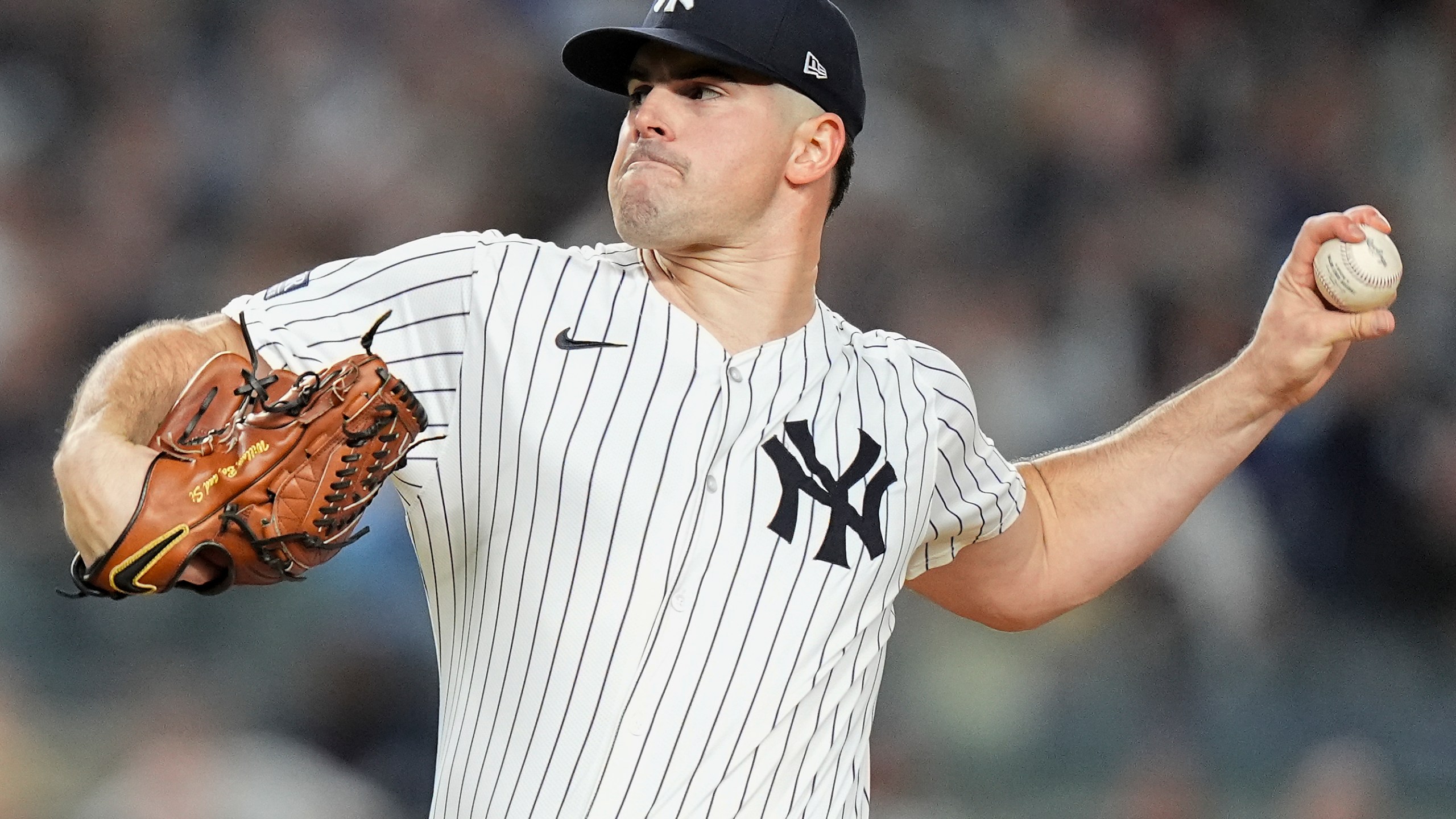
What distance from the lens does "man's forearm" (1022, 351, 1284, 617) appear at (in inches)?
93.0

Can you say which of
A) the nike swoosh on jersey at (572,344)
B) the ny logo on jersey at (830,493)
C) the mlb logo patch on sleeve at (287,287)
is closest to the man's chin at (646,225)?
the nike swoosh on jersey at (572,344)

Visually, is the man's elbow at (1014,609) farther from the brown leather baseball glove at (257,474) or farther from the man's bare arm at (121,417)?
the man's bare arm at (121,417)

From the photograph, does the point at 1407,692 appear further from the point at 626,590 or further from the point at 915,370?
the point at 626,590

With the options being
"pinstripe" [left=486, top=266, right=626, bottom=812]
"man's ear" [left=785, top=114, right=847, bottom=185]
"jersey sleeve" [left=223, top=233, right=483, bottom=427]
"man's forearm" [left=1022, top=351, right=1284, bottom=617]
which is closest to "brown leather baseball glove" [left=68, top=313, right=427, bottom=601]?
"jersey sleeve" [left=223, top=233, right=483, bottom=427]

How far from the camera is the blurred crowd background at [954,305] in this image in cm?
338

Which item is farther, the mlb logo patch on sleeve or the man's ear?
the man's ear

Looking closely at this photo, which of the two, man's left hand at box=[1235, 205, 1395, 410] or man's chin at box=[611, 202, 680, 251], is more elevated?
man's left hand at box=[1235, 205, 1395, 410]

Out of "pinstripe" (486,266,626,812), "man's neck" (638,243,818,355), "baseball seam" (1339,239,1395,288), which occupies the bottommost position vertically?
"pinstripe" (486,266,626,812)

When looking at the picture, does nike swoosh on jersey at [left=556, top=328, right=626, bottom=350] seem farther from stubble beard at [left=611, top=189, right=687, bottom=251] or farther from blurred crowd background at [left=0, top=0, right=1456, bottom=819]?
blurred crowd background at [left=0, top=0, right=1456, bottom=819]

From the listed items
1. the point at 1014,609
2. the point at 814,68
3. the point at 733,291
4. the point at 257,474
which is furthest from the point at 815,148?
the point at 257,474

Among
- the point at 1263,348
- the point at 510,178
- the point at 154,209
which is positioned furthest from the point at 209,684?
the point at 1263,348

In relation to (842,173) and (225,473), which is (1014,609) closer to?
(842,173)

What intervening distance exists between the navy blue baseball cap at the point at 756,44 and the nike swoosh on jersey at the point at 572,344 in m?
0.45

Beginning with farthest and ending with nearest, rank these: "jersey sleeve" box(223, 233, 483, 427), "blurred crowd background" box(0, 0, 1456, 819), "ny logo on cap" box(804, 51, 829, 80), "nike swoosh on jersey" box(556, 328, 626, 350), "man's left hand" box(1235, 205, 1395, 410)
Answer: "blurred crowd background" box(0, 0, 1456, 819) → "man's left hand" box(1235, 205, 1395, 410) → "ny logo on cap" box(804, 51, 829, 80) → "nike swoosh on jersey" box(556, 328, 626, 350) → "jersey sleeve" box(223, 233, 483, 427)
